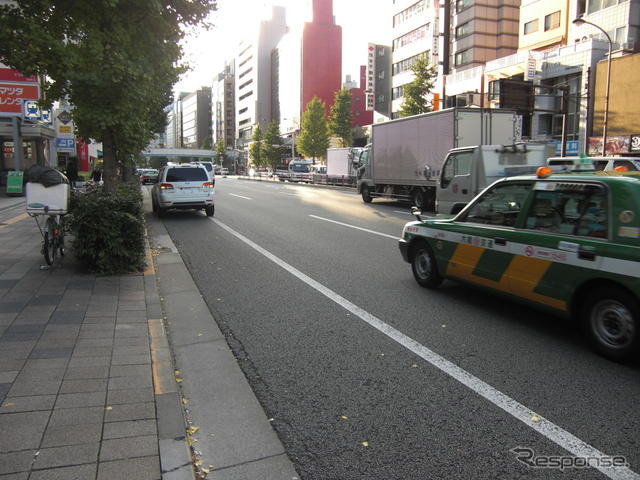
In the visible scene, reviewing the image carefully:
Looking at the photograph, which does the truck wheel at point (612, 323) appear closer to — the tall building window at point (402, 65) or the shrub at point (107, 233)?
the shrub at point (107, 233)

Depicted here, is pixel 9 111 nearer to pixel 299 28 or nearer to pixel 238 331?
pixel 238 331

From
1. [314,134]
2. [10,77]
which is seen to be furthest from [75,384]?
[314,134]

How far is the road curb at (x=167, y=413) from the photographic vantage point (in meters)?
2.80

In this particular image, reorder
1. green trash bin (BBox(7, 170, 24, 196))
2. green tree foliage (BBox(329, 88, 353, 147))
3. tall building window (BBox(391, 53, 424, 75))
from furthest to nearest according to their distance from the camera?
tall building window (BBox(391, 53, 424, 75)) < green tree foliage (BBox(329, 88, 353, 147)) < green trash bin (BBox(7, 170, 24, 196))

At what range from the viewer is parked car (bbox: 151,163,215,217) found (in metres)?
16.7

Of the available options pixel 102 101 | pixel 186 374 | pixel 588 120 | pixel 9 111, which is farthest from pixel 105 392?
pixel 588 120

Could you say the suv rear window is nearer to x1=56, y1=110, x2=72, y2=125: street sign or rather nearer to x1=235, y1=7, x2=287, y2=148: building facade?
x1=56, y1=110, x2=72, y2=125: street sign

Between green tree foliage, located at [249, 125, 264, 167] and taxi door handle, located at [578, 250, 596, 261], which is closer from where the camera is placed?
taxi door handle, located at [578, 250, 596, 261]

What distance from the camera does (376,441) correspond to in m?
3.18

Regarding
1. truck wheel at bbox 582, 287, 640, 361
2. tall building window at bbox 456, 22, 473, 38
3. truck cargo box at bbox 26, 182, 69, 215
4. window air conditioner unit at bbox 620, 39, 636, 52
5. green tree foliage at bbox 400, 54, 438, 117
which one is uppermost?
tall building window at bbox 456, 22, 473, 38

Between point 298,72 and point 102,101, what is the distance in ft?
325

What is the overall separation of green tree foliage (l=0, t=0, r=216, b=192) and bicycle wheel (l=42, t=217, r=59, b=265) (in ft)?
5.58

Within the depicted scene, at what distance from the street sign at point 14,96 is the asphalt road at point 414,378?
63.0 ft

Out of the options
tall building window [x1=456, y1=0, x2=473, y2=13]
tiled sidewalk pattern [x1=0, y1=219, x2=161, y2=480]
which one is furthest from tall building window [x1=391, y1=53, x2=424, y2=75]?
tiled sidewalk pattern [x1=0, y1=219, x2=161, y2=480]
